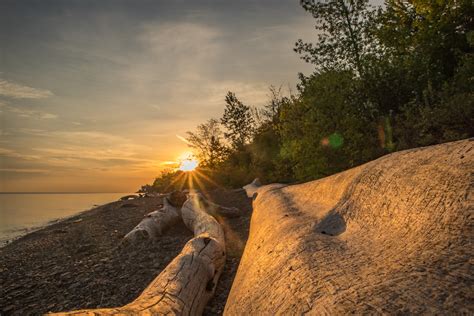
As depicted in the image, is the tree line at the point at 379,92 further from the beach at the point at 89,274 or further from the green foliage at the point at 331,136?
the beach at the point at 89,274

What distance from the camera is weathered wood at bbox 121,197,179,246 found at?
6469mm

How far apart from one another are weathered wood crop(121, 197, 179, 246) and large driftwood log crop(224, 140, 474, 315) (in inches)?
177

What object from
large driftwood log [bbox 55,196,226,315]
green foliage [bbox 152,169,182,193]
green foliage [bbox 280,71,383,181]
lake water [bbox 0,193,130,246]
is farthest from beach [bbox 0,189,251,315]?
green foliage [bbox 152,169,182,193]

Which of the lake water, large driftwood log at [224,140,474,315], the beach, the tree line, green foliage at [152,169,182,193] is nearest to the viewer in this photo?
large driftwood log at [224,140,474,315]

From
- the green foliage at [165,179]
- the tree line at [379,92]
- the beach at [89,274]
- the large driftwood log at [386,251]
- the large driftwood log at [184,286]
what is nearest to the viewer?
the large driftwood log at [386,251]

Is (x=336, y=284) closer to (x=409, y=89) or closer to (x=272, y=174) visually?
(x=409, y=89)

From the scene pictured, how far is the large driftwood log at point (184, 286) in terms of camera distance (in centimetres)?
228

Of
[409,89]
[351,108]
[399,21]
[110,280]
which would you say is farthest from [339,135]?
[399,21]

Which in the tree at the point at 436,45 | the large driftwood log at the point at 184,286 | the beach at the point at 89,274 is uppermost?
the tree at the point at 436,45

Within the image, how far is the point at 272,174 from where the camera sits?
18500mm

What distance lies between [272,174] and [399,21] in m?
13.3

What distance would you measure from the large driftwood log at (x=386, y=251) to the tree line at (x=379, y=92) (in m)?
7.67

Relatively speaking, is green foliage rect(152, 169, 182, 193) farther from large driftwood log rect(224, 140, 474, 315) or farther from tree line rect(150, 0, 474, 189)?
large driftwood log rect(224, 140, 474, 315)

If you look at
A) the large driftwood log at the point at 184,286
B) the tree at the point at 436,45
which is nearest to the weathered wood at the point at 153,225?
the large driftwood log at the point at 184,286
